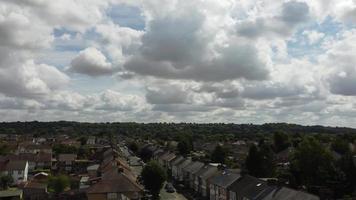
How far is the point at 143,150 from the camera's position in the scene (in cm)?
15088

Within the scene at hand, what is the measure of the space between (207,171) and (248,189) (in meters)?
22.3

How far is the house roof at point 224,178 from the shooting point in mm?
62469

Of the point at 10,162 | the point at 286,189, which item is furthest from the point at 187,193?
the point at 10,162

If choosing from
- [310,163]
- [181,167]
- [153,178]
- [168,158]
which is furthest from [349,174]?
[168,158]

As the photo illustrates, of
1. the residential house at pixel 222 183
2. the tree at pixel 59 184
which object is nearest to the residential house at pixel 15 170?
the tree at pixel 59 184

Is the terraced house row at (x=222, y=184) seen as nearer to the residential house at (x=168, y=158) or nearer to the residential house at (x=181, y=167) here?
the residential house at (x=181, y=167)

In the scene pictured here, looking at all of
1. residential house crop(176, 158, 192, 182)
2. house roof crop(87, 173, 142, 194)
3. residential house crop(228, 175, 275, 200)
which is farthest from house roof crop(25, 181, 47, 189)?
residential house crop(228, 175, 275, 200)

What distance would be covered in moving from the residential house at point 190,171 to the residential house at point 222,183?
13019mm

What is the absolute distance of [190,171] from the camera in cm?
8694

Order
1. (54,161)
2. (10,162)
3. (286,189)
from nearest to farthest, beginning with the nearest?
(286,189)
(10,162)
(54,161)

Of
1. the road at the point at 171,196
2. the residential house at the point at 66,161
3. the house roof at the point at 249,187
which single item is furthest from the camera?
the residential house at the point at 66,161

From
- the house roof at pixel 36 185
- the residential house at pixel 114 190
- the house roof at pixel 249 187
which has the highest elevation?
the house roof at pixel 249 187

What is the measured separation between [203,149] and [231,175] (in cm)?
8888

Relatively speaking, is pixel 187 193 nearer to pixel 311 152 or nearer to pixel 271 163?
pixel 271 163
